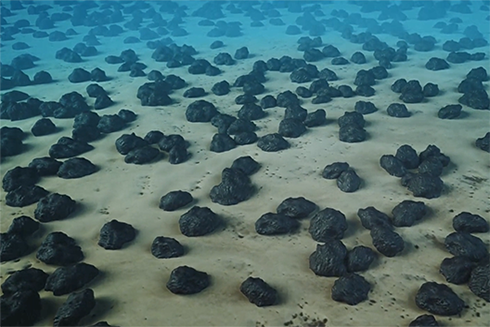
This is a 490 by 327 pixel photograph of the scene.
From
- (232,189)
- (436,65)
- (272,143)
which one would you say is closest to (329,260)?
(232,189)

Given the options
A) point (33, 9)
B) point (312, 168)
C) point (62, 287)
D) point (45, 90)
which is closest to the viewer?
point (62, 287)

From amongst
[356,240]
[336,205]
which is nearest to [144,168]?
[336,205]

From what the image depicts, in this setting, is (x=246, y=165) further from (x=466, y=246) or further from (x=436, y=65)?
(x=436, y=65)

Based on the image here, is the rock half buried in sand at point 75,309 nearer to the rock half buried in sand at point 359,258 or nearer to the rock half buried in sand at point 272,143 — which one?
the rock half buried in sand at point 359,258

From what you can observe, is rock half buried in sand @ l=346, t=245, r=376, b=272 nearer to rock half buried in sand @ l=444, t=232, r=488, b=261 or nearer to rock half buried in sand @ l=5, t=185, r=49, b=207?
rock half buried in sand @ l=444, t=232, r=488, b=261

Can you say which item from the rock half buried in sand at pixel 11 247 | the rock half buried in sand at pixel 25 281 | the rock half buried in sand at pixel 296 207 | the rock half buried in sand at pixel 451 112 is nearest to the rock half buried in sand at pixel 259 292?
the rock half buried in sand at pixel 296 207

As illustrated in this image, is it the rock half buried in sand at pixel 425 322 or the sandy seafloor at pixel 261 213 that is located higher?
the rock half buried in sand at pixel 425 322

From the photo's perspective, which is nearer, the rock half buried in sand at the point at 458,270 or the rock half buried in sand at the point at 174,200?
the rock half buried in sand at the point at 458,270

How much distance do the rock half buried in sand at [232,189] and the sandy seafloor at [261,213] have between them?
0.91ft

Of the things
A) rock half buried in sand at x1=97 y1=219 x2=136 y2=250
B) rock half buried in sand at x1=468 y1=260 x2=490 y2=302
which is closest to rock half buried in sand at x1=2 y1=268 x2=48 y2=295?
rock half buried in sand at x1=97 y1=219 x2=136 y2=250

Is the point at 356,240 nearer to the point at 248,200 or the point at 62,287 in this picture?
the point at 248,200

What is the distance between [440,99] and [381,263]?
12.0 metres

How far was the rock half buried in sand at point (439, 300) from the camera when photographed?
8.30 meters

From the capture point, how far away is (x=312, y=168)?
13922 mm
